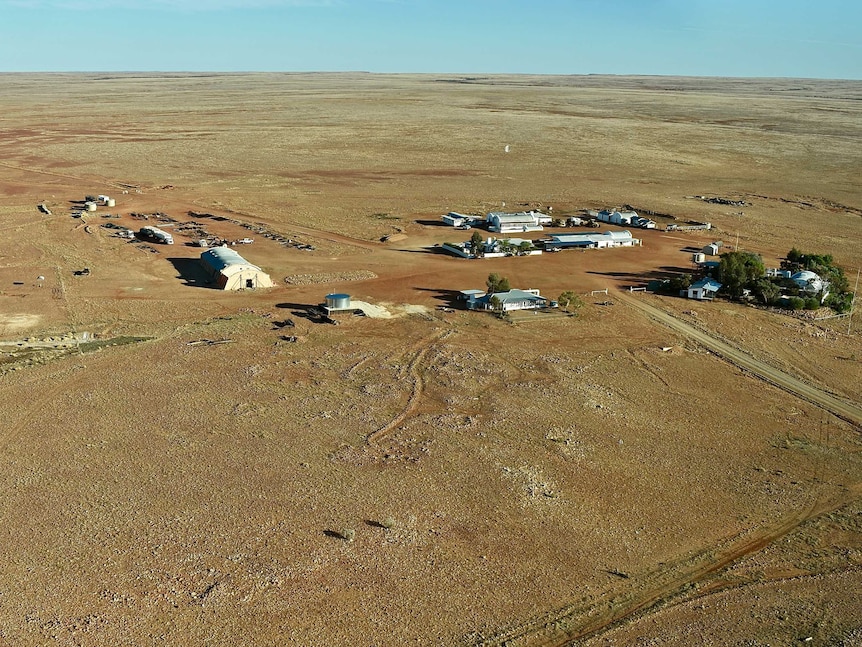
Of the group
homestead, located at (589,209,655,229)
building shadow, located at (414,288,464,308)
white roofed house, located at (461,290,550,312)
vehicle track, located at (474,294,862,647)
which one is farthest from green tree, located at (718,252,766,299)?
vehicle track, located at (474,294,862,647)

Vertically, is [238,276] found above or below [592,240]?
below

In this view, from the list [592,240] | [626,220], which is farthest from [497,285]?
[626,220]

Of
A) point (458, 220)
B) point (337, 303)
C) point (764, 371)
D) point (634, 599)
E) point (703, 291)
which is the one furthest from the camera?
point (458, 220)

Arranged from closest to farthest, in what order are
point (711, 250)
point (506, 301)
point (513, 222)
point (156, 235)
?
1. point (506, 301)
2. point (711, 250)
3. point (156, 235)
4. point (513, 222)

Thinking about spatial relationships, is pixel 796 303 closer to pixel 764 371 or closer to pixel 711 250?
pixel 764 371

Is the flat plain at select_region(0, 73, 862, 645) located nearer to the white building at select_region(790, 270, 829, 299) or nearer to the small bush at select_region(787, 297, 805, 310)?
the small bush at select_region(787, 297, 805, 310)

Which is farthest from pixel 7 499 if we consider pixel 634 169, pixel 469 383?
pixel 634 169

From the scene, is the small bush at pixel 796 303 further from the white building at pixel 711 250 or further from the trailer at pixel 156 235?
the trailer at pixel 156 235
